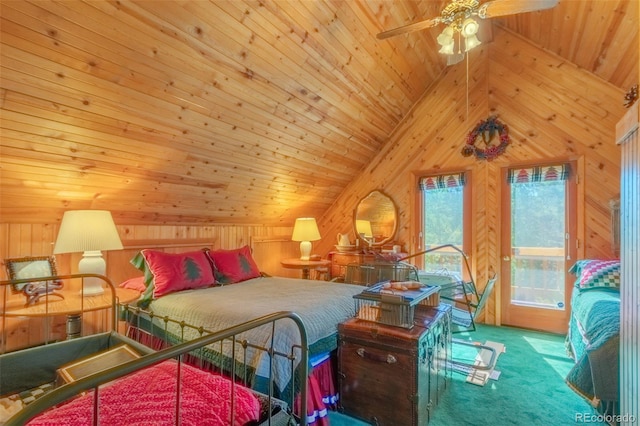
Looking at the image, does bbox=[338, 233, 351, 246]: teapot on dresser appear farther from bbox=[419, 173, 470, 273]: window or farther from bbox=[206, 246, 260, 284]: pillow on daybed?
bbox=[206, 246, 260, 284]: pillow on daybed

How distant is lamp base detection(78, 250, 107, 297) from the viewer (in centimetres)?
245

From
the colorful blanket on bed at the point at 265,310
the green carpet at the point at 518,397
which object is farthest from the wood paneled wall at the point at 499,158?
the colorful blanket on bed at the point at 265,310

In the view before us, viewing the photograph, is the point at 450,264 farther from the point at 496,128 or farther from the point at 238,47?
the point at 238,47

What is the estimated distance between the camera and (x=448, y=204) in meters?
4.43

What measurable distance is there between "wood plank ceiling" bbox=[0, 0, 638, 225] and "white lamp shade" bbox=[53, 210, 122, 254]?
0.36 metres

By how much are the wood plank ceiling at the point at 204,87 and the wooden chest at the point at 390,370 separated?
2.08 m

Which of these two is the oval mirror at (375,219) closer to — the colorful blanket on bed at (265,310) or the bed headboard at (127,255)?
the colorful blanket on bed at (265,310)

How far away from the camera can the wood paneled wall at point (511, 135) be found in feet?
Answer: 11.4

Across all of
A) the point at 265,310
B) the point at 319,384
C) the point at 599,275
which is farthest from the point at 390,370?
the point at 599,275

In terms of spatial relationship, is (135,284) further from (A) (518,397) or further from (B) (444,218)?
(B) (444,218)

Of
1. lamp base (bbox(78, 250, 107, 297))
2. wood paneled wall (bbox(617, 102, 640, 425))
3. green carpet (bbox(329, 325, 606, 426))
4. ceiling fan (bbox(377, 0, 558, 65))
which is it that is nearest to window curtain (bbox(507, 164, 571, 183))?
green carpet (bbox(329, 325, 606, 426))

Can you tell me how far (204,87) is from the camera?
2479 millimetres

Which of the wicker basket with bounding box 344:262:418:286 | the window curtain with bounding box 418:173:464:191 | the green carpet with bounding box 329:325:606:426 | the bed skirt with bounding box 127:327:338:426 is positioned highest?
the window curtain with bounding box 418:173:464:191

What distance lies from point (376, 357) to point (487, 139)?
3385 mm
